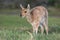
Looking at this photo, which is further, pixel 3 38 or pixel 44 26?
pixel 44 26

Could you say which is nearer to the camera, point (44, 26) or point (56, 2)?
point (44, 26)

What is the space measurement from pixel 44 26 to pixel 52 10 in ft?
64.2

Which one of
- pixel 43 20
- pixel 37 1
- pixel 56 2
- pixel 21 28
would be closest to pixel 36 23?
pixel 43 20

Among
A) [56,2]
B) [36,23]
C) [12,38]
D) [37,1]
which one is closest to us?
[12,38]

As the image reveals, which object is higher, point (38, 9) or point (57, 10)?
point (38, 9)

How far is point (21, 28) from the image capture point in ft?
52.7

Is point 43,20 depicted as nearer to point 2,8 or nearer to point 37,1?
point 37,1

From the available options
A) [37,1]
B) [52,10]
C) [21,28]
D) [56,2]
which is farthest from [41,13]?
[56,2]

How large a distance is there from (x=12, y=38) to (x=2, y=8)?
25.1m

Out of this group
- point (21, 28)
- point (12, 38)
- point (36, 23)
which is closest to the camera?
point (12, 38)

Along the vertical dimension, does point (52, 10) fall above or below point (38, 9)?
below

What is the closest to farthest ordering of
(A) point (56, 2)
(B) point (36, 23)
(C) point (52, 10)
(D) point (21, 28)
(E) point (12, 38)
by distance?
1. (E) point (12, 38)
2. (B) point (36, 23)
3. (D) point (21, 28)
4. (C) point (52, 10)
5. (A) point (56, 2)

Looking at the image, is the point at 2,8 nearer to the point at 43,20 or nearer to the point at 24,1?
the point at 24,1

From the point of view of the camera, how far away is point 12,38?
382 inches
